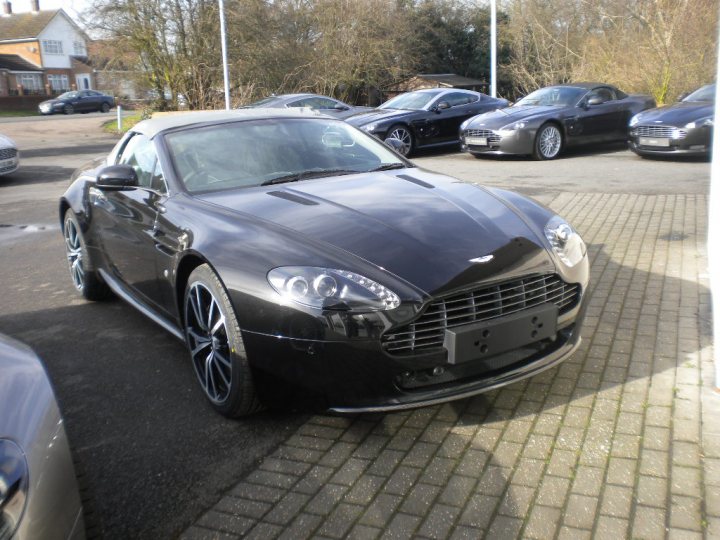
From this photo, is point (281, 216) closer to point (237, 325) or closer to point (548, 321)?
point (237, 325)

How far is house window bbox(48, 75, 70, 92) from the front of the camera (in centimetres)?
7606

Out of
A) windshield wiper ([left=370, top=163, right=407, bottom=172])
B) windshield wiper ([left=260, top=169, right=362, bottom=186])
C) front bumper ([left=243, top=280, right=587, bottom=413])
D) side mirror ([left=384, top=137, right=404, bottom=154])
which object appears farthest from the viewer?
side mirror ([left=384, top=137, right=404, bottom=154])

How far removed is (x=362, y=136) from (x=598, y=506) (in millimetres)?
3258

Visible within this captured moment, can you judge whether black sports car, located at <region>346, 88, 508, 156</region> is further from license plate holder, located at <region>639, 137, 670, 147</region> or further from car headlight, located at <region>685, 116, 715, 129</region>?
car headlight, located at <region>685, 116, 715, 129</region>

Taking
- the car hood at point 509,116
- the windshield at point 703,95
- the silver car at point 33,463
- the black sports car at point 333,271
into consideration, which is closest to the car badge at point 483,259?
the black sports car at point 333,271

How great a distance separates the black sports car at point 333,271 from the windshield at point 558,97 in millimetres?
10481

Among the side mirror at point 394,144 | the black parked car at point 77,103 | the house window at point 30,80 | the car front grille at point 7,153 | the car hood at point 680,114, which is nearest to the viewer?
the side mirror at point 394,144

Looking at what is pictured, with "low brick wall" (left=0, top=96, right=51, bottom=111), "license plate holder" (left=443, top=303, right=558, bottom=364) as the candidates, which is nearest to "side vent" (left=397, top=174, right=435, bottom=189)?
"license plate holder" (left=443, top=303, right=558, bottom=364)

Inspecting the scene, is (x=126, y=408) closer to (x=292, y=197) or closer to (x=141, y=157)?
(x=292, y=197)

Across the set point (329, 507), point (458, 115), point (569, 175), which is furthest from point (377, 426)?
point (458, 115)

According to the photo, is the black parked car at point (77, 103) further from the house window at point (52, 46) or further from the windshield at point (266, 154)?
the windshield at point (266, 154)

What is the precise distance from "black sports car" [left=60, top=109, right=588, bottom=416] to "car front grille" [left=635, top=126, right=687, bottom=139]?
8.81 metres

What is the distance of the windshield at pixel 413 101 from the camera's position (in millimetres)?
15883

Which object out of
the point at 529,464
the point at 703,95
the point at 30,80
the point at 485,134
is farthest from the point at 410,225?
the point at 30,80
